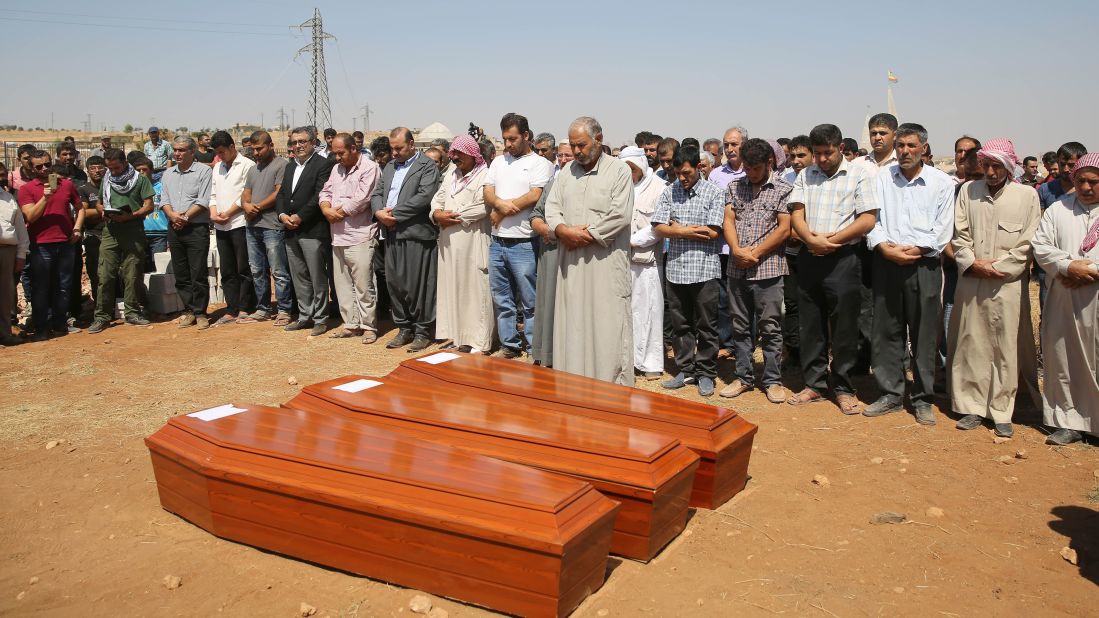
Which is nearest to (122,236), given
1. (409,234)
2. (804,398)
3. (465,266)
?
(409,234)

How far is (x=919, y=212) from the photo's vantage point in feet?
19.2

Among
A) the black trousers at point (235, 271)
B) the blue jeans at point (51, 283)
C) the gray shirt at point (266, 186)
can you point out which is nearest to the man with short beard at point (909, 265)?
the gray shirt at point (266, 186)

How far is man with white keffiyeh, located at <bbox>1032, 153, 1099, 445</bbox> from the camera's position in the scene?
17.6 feet

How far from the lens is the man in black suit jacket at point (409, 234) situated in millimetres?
8055

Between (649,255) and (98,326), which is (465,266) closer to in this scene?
(649,255)

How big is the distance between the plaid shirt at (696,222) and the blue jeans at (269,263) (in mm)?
4489

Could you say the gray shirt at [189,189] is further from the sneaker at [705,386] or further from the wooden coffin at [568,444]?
the sneaker at [705,386]

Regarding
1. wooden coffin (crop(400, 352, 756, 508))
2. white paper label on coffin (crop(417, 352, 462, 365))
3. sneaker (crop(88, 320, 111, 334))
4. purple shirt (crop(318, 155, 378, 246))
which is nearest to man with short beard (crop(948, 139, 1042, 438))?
wooden coffin (crop(400, 352, 756, 508))

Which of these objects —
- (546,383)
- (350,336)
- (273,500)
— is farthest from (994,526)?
(350,336)

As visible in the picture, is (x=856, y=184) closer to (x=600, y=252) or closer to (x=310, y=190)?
(x=600, y=252)

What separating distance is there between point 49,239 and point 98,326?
107 cm

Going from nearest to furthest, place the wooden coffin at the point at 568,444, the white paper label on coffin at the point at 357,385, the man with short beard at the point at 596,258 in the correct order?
the wooden coffin at the point at 568,444
the white paper label on coffin at the point at 357,385
the man with short beard at the point at 596,258

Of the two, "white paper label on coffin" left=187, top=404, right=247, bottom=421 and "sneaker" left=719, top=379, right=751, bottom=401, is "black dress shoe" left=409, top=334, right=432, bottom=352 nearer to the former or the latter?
"sneaker" left=719, top=379, right=751, bottom=401

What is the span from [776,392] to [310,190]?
16.5 ft
